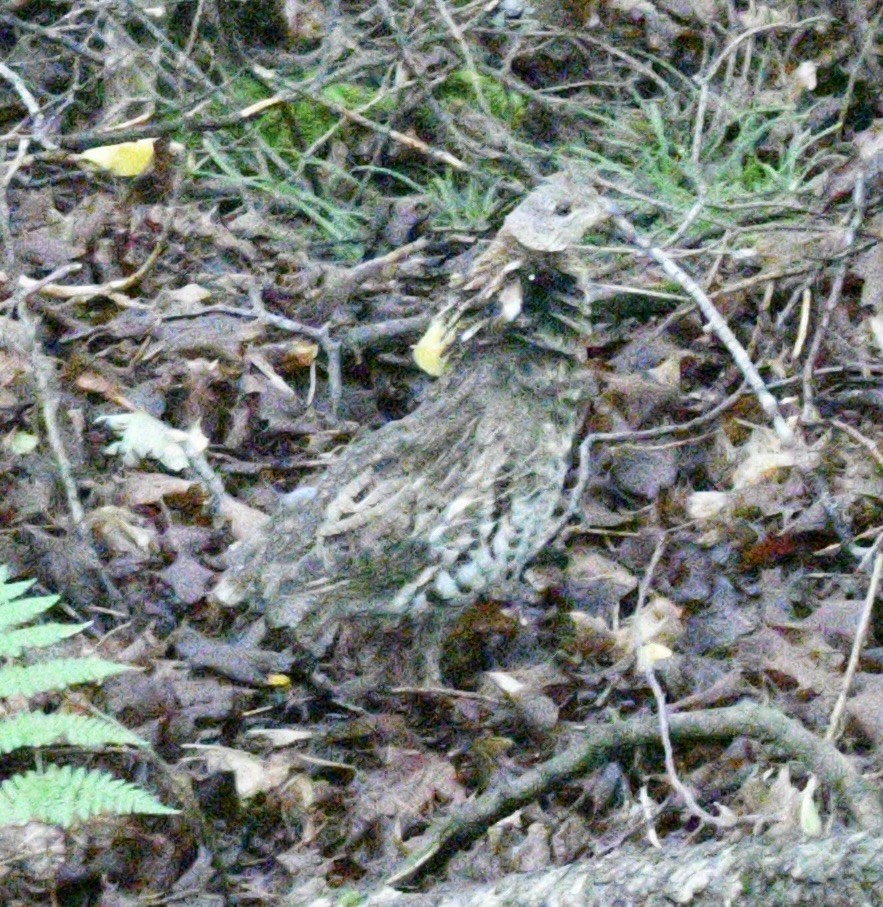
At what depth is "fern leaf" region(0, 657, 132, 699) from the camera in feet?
15.0

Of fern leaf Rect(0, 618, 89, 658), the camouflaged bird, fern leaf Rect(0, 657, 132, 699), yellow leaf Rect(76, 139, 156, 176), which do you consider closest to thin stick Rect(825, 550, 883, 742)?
the camouflaged bird

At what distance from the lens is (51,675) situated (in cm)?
461

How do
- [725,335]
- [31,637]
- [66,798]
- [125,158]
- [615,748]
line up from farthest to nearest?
[125,158] < [725,335] < [615,748] < [31,637] < [66,798]

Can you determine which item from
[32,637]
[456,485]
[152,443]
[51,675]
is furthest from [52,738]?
[152,443]

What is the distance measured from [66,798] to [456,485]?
1883 millimetres

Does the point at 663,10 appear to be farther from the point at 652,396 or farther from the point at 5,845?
the point at 5,845

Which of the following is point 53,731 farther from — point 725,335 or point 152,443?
point 725,335

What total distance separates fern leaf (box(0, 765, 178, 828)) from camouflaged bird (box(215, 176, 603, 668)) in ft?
4.38

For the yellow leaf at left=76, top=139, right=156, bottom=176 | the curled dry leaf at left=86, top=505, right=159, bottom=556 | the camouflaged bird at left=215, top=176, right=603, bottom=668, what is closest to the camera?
the camouflaged bird at left=215, top=176, right=603, bottom=668

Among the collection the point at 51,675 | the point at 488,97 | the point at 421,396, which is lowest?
the point at 421,396

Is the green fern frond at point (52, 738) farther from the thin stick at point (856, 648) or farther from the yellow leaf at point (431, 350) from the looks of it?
the yellow leaf at point (431, 350)

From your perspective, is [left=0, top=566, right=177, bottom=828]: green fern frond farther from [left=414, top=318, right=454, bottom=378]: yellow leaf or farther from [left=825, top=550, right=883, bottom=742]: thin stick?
[left=414, top=318, right=454, bottom=378]: yellow leaf

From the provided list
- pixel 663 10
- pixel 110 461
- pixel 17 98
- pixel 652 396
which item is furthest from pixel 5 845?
pixel 663 10

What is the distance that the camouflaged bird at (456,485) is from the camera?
569 centimetres
